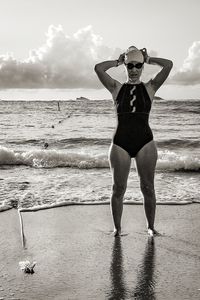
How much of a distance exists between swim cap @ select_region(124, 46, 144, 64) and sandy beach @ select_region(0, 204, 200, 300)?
2176mm

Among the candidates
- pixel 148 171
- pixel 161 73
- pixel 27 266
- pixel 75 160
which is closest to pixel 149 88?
pixel 161 73

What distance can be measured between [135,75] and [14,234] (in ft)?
8.34

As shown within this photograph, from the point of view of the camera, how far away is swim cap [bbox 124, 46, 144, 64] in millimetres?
4473

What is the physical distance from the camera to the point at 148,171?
4.63 metres

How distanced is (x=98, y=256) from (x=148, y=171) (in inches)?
47.7

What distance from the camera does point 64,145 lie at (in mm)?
18703

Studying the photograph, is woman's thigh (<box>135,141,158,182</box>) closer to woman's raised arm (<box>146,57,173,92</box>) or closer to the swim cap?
woman's raised arm (<box>146,57,173,92</box>)

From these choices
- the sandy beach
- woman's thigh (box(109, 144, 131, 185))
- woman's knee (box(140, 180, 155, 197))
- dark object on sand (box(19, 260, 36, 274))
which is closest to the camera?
the sandy beach

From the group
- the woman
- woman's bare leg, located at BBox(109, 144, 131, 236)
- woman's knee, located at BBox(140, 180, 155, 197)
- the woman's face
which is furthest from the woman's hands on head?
woman's knee, located at BBox(140, 180, 155, 197)

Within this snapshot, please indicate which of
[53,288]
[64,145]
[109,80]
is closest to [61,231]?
[53,288]

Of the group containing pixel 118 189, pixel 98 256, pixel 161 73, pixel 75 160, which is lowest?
pixel 75 160

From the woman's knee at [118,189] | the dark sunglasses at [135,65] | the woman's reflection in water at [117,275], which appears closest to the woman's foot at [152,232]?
the woman's reflection in water at [117,275]

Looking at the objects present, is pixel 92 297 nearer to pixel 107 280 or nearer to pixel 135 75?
pixel 107 280

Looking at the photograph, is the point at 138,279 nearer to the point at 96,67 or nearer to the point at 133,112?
the point at 133,112
